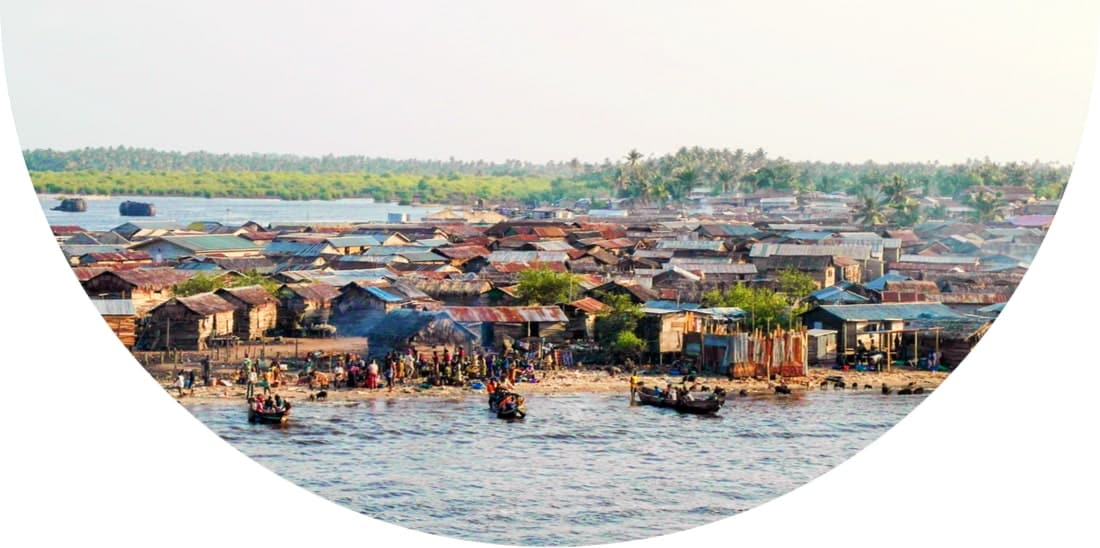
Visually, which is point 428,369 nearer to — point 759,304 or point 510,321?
point 510,321

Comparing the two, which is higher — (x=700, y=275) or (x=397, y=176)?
(x=397, y=176)

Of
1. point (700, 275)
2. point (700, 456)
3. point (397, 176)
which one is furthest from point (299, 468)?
point (397, 176)

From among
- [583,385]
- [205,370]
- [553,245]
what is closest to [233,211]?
[553,245]

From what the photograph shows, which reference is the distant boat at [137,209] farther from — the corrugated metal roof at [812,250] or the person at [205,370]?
the corrugated metal roof at [812,250]

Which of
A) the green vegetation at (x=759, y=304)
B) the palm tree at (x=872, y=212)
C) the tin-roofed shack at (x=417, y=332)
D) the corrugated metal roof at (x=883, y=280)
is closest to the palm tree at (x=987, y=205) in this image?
the palm tree at (x=872, y=212)

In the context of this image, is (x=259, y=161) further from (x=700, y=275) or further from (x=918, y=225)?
(x=918, y=225)

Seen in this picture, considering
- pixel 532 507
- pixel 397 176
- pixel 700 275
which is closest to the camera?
pixel 532 507
